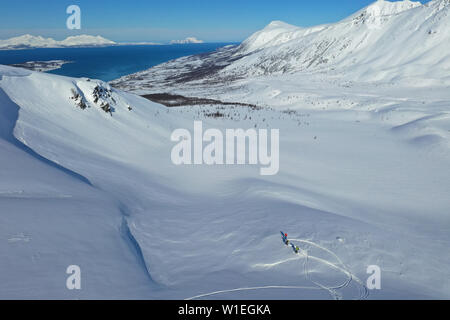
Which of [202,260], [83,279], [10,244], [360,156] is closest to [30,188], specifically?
[10,244]

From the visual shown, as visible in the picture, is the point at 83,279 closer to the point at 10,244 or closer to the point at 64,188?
the point at 10,244

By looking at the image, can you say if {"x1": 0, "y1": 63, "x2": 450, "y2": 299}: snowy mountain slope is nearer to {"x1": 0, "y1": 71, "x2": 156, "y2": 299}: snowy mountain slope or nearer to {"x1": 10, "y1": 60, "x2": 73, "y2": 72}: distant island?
{"x1": 0, "y1": 71, "x2": 156, "y2": 299}: snowy mountain slope

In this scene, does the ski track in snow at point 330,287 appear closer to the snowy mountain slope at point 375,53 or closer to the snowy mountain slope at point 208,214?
the snowy mountain slope at point 208,214

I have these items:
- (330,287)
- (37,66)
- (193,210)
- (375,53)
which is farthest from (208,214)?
(37,66)

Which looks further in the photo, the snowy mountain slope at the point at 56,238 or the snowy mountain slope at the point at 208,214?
the snowy mountain slope at the point at 208,214

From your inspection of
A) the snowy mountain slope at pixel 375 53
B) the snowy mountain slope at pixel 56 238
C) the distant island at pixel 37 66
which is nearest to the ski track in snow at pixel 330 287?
the snowy mountain slope at pixel 56 238

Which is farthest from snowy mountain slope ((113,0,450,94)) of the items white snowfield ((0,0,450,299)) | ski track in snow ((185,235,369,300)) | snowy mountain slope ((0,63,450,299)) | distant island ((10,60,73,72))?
ski track in snow ((185,235,369,300))

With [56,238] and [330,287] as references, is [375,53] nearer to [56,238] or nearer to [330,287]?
[330,287]
